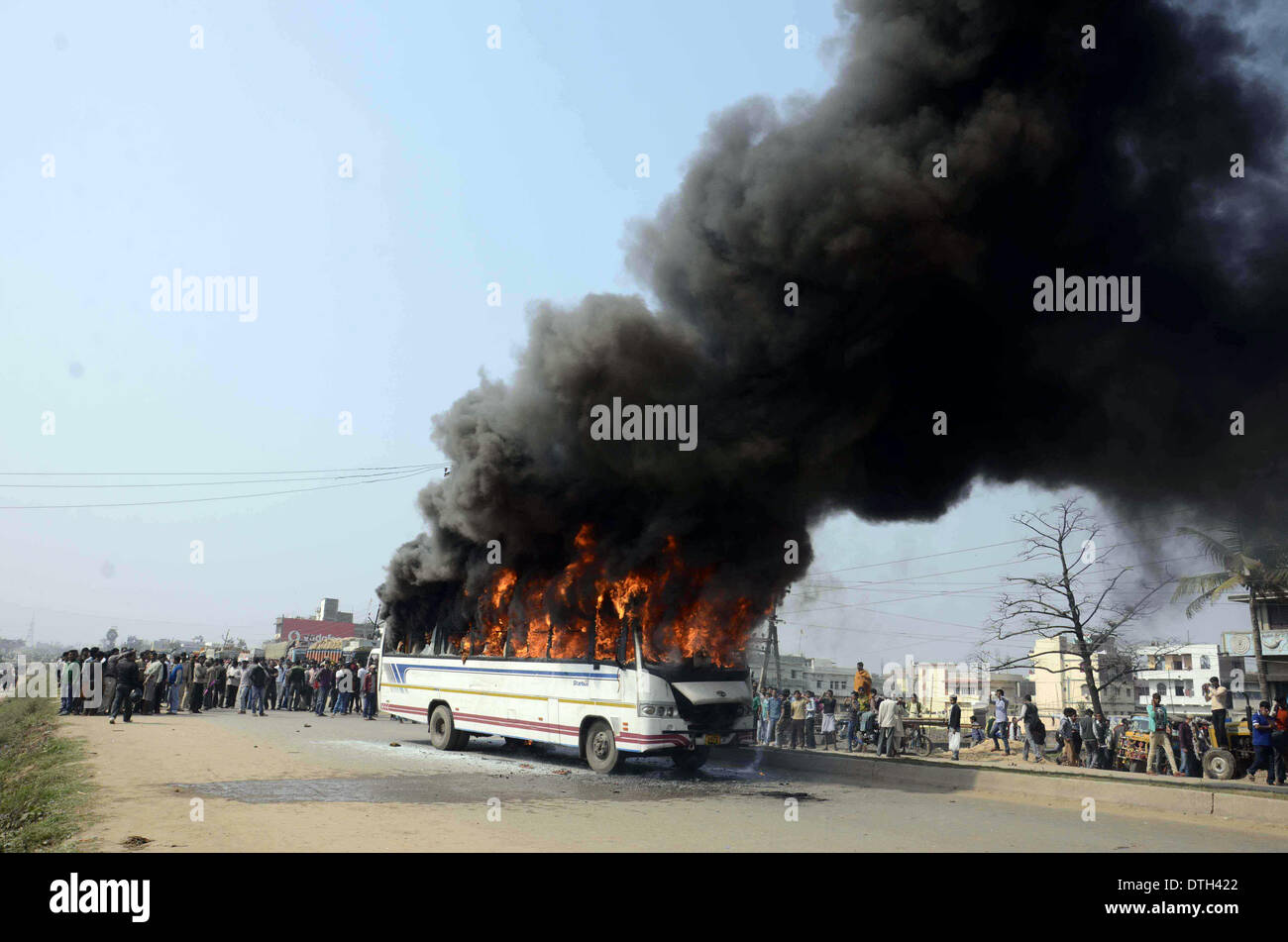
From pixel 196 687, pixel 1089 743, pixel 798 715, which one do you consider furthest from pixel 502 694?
pixel 196 687

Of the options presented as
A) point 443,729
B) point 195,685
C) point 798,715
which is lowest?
point 798,715

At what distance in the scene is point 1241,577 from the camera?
26.9 metres

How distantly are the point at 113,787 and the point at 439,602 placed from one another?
855cm

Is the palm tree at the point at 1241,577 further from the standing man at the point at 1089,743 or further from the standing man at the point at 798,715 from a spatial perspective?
the standing man at the point at 798,715

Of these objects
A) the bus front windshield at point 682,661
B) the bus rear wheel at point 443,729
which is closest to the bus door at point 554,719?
the bus front windshield at point 682,661

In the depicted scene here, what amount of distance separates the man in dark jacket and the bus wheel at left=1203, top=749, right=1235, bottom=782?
21.7 meters

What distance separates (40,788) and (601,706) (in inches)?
291

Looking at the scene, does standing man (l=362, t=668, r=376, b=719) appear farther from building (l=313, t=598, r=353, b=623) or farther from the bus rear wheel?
building (l=313, t=598, r=353, b=623)

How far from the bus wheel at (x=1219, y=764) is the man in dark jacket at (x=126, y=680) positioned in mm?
21728

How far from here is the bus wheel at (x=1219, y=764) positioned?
581 inches

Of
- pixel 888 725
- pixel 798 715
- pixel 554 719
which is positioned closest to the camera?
pixel 554 719

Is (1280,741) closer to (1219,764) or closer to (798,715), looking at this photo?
(1219,764)
